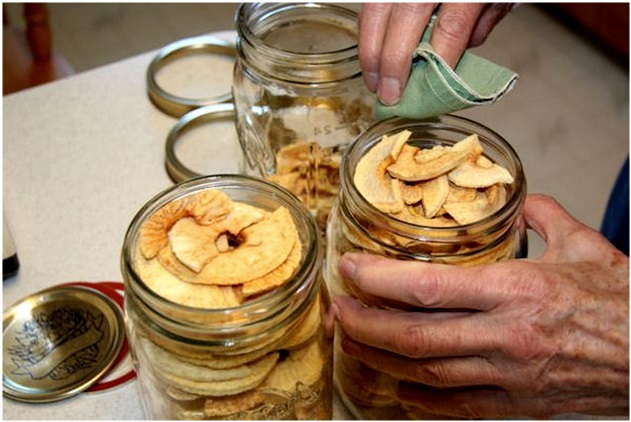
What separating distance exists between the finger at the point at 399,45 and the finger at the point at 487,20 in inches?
2.9

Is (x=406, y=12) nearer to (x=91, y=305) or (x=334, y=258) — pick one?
(x=334, y=258)

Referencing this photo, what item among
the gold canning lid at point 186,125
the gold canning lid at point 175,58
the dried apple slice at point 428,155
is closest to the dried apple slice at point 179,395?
the dried apple slice at point 428,155

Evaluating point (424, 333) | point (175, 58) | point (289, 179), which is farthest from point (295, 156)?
point (175, 58)

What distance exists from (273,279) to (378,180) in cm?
→ 11

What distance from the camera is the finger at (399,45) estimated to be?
1.82ft

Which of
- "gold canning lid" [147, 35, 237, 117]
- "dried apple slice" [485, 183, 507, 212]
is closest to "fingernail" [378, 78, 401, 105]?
"dried apple slice" [485, 183, 507, 212]

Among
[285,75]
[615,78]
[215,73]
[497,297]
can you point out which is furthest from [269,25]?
[615,78]

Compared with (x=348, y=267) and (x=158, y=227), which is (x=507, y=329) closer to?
(x=348, y=267)

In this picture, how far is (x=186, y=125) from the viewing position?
0.81 meters

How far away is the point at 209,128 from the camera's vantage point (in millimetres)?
830

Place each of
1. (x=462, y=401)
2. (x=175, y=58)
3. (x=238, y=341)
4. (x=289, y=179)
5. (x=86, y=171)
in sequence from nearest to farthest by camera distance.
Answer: (x=238, y=341), (x=462, y=401), (x=289, y=179), (x=86, y=171), (x=175, y=58)

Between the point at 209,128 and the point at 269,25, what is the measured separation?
0.18m

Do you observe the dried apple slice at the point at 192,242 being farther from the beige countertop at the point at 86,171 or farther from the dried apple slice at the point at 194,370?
the beige countertop at the point at 86,171

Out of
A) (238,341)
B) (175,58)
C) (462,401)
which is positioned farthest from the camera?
(175,58)
